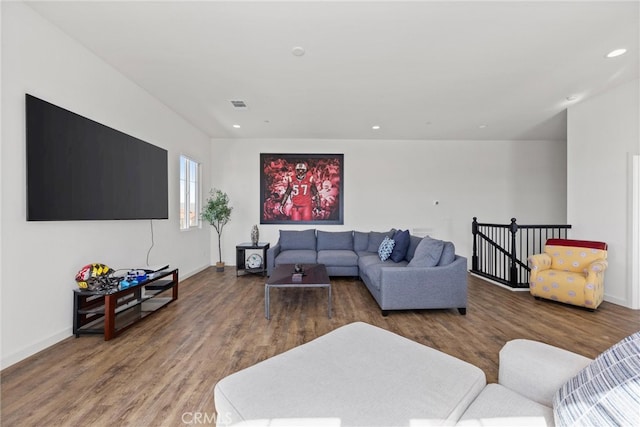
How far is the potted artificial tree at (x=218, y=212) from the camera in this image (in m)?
5.01

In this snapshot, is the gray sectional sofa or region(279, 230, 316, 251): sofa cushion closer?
the gray sectional sofa

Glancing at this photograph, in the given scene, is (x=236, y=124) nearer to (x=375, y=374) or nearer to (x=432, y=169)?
(x=432, y=169)

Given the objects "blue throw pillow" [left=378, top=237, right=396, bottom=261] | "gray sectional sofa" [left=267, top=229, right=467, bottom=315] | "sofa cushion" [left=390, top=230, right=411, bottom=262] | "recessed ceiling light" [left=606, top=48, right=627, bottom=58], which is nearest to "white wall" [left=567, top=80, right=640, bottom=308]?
"recessed ceiling light" [left=606, top=48, right=627, bottom=58]

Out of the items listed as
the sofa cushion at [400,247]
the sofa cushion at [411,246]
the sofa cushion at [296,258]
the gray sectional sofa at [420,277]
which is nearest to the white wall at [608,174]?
the gray sectional sofa at [420,277]

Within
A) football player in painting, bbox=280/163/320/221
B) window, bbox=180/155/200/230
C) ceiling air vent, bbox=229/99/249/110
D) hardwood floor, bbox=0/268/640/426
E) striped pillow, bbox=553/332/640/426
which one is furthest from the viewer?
football player in painting, bbox=280/163/320/221

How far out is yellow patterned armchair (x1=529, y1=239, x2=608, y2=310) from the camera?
306cm

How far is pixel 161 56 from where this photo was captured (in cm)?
264

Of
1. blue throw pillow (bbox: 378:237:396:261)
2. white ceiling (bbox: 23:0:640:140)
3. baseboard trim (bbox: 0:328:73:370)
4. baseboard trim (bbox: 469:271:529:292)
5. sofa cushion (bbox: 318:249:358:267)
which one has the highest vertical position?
white ceiling (bbox: 23:0:640:140)

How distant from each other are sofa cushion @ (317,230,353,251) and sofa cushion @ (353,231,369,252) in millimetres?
86

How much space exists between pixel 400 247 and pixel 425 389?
307cm

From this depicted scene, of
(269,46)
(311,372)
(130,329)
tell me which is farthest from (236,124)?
(311,372)

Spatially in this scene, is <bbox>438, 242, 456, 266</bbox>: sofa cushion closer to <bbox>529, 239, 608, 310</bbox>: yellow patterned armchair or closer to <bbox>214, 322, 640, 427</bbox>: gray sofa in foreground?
<bbox>529, 239, 608, 310</bbox>: yellow patterned armchair

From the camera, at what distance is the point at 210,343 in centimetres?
232

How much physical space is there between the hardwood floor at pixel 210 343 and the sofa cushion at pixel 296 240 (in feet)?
4.18
